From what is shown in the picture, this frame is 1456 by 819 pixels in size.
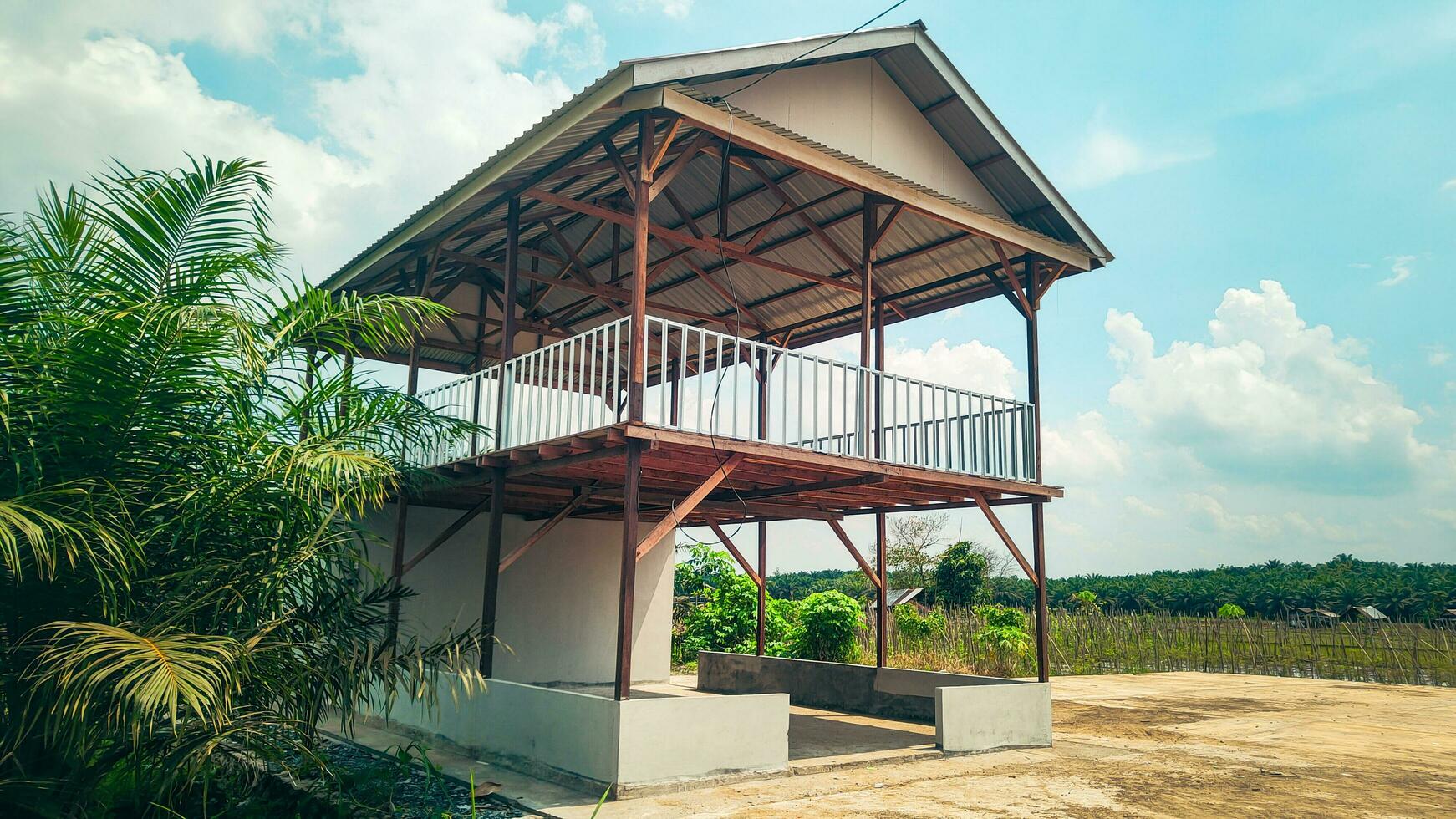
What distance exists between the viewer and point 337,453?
21.2 ft

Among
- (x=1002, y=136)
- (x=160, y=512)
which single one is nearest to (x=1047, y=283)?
(x=1002, y=136)

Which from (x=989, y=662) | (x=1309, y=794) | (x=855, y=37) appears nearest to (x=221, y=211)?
(x=855, y=37)

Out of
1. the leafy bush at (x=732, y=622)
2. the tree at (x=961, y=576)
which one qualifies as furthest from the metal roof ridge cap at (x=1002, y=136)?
the tree at (x=961, y=576)

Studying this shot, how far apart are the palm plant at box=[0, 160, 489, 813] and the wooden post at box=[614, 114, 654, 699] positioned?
1611 mm

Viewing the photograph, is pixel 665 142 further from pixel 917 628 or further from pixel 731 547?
pixel 917 628

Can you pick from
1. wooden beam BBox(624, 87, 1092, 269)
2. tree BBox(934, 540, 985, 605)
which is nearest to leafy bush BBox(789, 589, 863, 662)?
wooden beam BBox(624, 87, 1092, 269)

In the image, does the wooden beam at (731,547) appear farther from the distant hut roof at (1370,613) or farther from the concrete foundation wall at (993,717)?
the distant hut roof at (1370,613)

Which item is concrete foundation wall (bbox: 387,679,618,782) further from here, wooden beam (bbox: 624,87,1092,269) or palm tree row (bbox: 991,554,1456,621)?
palm tree row (bbox: 991,554,1456,621)

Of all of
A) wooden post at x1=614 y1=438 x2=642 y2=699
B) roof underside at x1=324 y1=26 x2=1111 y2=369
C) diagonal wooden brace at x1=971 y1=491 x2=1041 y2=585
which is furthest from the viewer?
diagonal wooden brace at x1=971 y1=491 x2=1041 y2=585

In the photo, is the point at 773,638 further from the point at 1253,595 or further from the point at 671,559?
the point at 1253,595

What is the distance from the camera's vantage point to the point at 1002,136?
481 inches

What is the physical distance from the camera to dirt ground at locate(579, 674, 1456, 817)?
7.91m

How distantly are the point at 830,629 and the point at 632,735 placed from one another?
10177 millimetres

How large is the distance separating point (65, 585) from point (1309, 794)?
→ 9890mm
